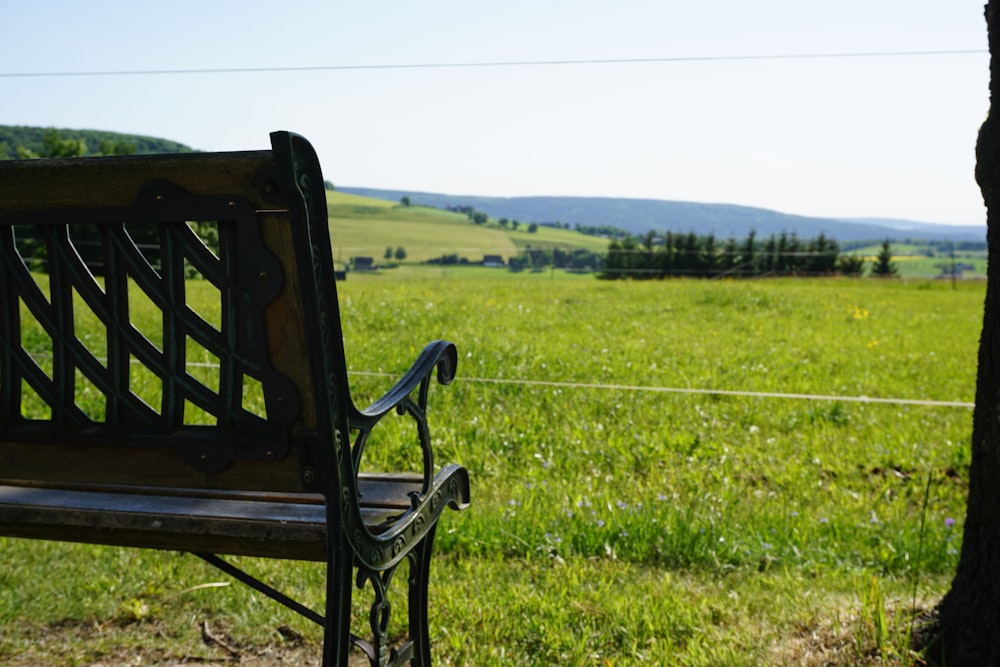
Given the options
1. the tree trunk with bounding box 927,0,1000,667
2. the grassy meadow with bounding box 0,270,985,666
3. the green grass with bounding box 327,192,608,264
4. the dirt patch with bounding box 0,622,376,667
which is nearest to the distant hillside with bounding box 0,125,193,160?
the green grass with bounding box 327,192,608,264

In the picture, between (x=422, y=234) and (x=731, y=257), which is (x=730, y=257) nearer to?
(x=731, y=257)

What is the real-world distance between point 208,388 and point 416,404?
526 millimetres

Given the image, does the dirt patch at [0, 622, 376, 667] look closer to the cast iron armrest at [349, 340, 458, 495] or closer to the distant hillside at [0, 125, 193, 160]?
the cast iron armrest at [349, 340, 458, 495]

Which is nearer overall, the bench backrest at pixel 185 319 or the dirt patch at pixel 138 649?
the bench backrest at pixel 185 319

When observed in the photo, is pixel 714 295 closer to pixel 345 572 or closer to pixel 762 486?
pixel 762 486

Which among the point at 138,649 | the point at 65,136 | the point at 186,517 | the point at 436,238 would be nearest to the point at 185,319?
the point at 186,517

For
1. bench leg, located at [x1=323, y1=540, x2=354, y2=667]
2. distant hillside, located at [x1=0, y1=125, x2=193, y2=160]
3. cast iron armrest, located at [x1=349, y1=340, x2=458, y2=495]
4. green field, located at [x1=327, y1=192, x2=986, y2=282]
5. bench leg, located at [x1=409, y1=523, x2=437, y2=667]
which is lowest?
green field, located at [x1=327, y1=192, x2=986, y2=282]

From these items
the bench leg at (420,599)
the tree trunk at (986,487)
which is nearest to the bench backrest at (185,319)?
the bench leg at (420,599)

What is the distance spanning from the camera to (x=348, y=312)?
468 inches

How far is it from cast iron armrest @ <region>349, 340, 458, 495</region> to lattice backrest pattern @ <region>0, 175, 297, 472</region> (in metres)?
0.15

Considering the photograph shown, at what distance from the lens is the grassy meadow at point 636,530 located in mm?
3053

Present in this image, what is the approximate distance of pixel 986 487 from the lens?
2.46m

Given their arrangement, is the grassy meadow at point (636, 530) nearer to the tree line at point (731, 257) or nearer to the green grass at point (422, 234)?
the tree line at point (731, 257)

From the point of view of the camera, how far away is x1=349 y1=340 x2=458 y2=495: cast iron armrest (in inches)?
77.6
